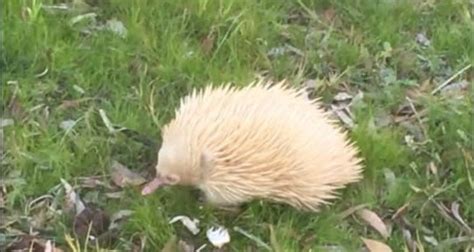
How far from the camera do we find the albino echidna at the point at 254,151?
2.63m

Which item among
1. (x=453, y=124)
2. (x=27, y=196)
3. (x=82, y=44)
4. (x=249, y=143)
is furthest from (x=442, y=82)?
(x=27, y=196)

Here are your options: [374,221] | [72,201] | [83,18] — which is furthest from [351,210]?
[83,18]

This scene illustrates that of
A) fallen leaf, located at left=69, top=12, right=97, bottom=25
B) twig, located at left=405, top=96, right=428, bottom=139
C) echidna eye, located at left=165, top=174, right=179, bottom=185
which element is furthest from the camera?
fallen leaf, located at left=69, top=12, right=97, bottom=25

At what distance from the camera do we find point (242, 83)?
3004 mm

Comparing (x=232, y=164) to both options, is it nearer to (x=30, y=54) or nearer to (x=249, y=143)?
(x=249, y=143)

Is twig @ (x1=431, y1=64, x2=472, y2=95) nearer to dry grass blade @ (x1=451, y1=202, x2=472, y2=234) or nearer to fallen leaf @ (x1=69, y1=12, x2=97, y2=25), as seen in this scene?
dry grass blade @ (x1=451, y1=202, x2=472, y2=234)

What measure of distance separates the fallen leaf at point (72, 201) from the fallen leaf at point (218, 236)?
0.30 metres

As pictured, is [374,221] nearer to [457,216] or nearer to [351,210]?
[351,210]

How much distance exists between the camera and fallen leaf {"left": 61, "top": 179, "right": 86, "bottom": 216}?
8.91 ft

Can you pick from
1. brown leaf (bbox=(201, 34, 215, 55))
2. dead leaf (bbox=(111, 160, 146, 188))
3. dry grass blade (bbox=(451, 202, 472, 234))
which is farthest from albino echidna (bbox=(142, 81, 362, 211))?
brown leaf (bbox=(201, 34, 215, 55))

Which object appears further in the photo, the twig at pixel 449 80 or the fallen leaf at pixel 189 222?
the twig at pixel 449 80

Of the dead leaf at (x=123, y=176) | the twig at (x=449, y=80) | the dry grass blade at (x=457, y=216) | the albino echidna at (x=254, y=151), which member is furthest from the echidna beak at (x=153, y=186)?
the twig at (x=449, y=80)

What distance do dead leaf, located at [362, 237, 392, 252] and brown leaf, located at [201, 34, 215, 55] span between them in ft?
2.33

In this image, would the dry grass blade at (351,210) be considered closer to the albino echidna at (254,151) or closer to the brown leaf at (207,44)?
the albino echidna at (254,151)
